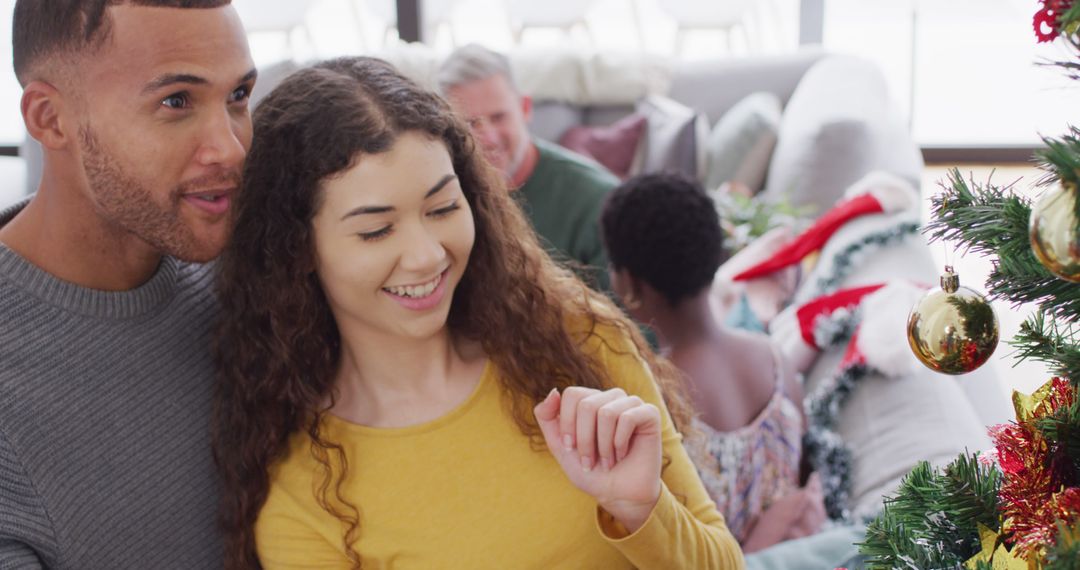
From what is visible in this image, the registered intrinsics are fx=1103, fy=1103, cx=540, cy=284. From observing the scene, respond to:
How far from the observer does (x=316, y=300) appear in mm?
1418

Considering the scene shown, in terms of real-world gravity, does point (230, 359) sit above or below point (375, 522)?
above

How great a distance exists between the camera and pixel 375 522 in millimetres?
1345

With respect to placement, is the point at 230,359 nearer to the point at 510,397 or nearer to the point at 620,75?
the point at 510,397

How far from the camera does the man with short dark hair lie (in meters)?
1.24

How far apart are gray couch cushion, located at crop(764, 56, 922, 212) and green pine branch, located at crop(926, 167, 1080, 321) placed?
8.19 ft

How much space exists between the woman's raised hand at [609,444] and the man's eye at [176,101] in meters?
0.57

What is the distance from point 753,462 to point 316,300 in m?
0.94

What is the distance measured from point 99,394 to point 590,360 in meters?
0.59

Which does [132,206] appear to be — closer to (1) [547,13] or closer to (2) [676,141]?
(2) [676,141]

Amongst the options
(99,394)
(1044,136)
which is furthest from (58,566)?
(1044,136)

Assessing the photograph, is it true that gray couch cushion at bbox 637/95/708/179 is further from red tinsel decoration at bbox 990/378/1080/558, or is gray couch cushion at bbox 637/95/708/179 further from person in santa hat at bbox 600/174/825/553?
red tinsel decoration at bbox 990/378/1080/558

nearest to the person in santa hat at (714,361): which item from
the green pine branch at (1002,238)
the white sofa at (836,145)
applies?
the white sofa at (836,145)

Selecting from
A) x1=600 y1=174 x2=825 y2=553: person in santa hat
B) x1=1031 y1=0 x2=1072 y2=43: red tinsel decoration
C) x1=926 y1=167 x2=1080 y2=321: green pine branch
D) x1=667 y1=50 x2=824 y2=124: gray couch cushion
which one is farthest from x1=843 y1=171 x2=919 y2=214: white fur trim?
x1=1031 y1=0 x2=1072 y2=43: red tinsel decoration

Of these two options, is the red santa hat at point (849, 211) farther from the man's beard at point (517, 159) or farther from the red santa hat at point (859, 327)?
the man's beard at point (517, 159)
